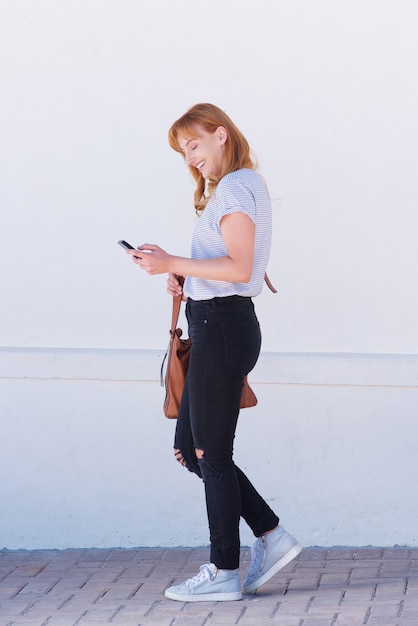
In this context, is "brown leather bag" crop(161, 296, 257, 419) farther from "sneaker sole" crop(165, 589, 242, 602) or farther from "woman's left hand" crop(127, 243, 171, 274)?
"sneaker sole" crop(165, 589, 242, 602)

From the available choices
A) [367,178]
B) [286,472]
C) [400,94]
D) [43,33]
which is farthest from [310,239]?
[43,33]

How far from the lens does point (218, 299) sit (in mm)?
3684

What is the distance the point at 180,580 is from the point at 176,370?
963 millimetres

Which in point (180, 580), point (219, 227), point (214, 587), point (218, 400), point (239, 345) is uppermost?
point (219, 227)

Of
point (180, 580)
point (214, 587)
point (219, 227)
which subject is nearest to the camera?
point (219, 227)

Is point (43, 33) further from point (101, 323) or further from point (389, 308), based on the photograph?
point (389, 308)

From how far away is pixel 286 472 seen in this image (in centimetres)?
473

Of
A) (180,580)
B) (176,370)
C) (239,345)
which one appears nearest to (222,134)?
(239,345)

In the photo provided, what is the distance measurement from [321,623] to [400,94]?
7.54ft

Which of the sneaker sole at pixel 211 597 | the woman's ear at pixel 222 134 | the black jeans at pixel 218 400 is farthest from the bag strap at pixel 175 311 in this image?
the sneaker sole at pixel 211 597

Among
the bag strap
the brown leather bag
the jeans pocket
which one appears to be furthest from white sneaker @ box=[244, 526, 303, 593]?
the bag strap

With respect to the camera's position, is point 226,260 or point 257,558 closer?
point 226,260

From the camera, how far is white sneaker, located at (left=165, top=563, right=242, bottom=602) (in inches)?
152

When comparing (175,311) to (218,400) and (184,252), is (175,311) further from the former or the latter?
(184,252)
